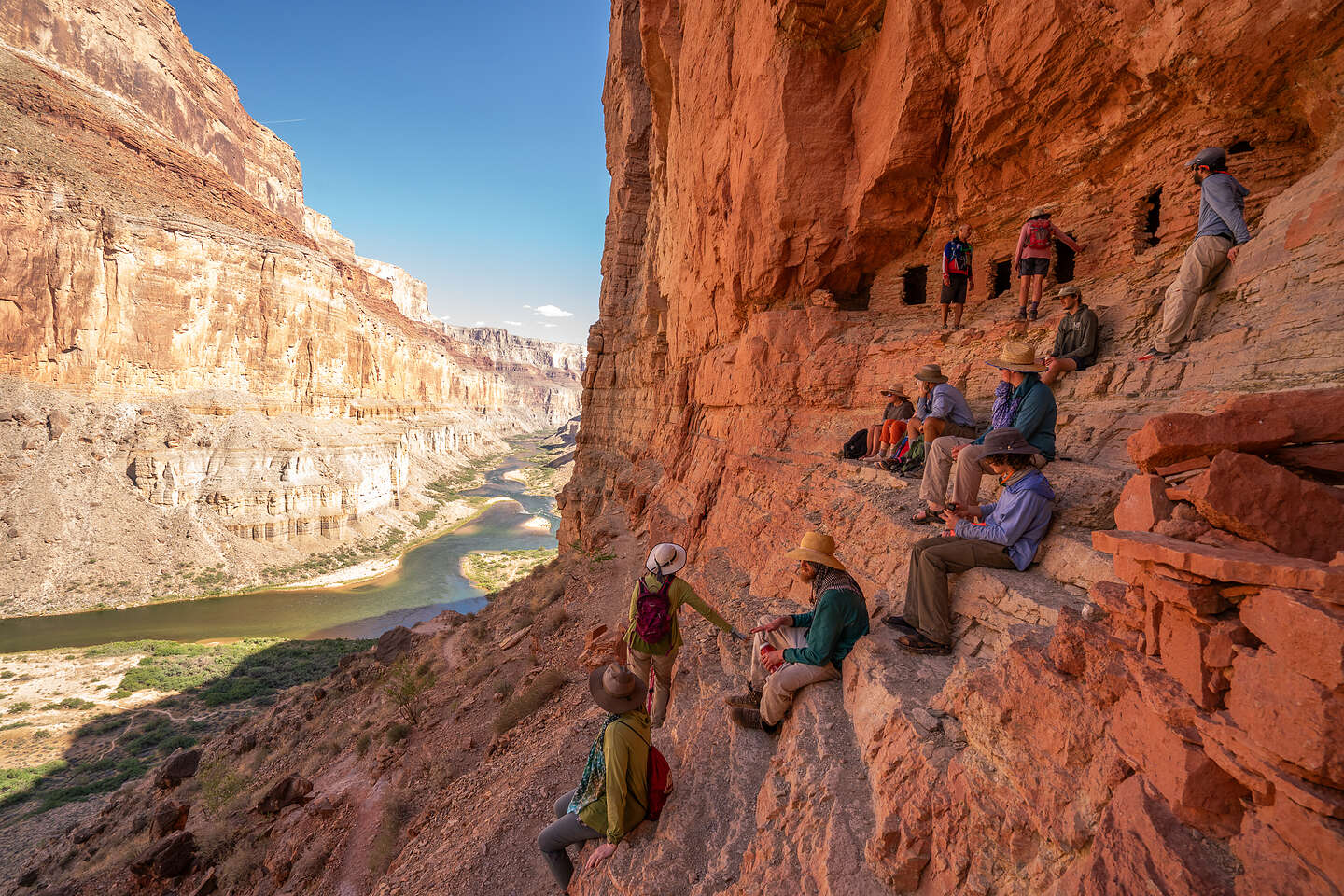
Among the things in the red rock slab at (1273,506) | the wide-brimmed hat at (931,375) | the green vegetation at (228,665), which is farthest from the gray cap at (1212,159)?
the green vegetation at (228,665)

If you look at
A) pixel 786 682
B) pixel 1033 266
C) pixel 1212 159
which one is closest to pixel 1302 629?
pixel 786 682

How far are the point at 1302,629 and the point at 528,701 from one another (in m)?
8.43

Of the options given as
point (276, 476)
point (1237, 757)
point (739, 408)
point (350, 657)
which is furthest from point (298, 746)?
point (276, 476)

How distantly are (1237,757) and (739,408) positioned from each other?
885 centimetres

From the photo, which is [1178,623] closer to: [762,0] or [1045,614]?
[1045,614]

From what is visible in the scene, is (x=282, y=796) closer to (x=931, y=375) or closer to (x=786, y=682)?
(x=786, y=682)

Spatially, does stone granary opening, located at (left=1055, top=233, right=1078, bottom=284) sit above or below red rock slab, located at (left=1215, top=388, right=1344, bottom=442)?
above

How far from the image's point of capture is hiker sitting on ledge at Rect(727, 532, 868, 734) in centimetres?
367

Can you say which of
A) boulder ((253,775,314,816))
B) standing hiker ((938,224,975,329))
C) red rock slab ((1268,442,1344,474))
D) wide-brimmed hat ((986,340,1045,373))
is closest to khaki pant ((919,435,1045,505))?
wide-brimmed hat ((986,340,1045,373))

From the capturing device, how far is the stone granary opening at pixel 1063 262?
23.1 ft

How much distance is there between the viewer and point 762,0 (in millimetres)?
8625

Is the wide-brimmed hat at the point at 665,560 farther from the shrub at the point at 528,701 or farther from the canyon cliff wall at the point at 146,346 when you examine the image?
the canyon cliff wall at the point at 146,346

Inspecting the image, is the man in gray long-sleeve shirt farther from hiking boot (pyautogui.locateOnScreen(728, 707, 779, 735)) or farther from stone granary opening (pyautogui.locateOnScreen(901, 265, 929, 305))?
hiking boot (pyautogui.locateOnScreen(728, 707, 779, 735))

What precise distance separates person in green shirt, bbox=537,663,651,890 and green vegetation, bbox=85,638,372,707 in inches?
944
